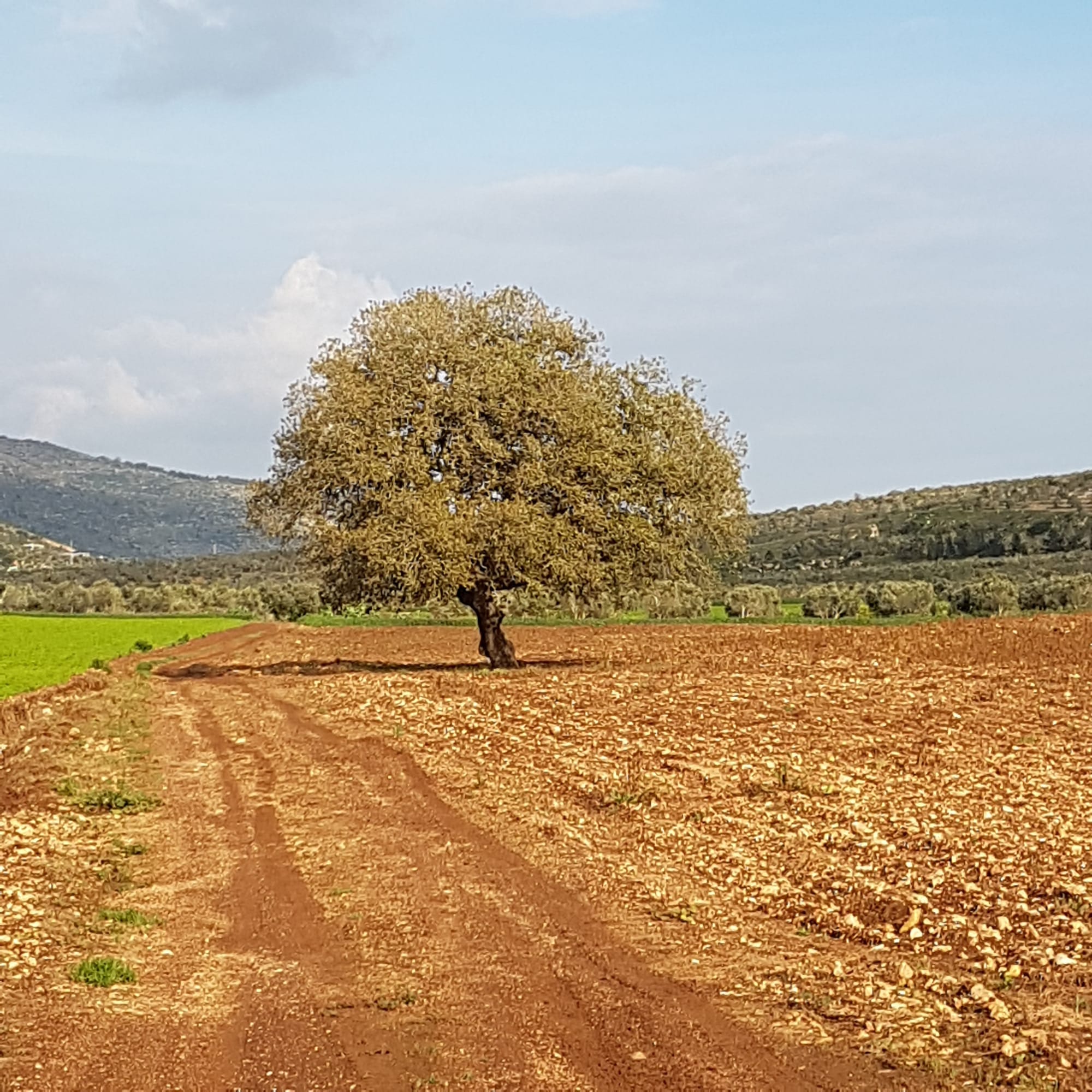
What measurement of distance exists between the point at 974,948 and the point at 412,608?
23.9m

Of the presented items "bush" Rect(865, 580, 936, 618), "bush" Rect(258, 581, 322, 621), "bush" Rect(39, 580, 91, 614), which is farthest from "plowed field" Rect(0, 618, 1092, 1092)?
"bush" Rect(39, 580, 91, 614)

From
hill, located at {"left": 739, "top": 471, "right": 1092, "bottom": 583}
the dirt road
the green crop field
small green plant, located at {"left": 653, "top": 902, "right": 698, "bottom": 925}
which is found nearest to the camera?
the dirt road

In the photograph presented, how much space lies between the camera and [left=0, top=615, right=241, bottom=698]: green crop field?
39.2 meters

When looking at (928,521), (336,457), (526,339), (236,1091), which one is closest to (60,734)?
(336,457)

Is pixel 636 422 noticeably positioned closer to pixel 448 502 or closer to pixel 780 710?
pixel 448 502

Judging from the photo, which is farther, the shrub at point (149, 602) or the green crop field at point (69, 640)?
the shrub at point (149, 602)

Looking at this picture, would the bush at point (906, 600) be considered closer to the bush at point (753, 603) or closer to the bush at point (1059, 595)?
the bush at point (1059, 595)

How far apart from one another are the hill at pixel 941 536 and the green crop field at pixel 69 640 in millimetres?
44270

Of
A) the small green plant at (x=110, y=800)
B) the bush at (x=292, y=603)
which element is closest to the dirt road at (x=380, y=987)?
the small green plant at (x=110, y=800)

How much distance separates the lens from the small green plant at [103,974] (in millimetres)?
9922

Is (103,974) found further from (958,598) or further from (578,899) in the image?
(958,598)

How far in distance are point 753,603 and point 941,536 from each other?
3750cm

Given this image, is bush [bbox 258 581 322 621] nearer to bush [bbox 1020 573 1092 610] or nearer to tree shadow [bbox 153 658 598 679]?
tree shadow [bbox 153 658 598 679]

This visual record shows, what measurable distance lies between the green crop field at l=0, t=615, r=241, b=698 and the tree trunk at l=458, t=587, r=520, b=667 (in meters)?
11.4
